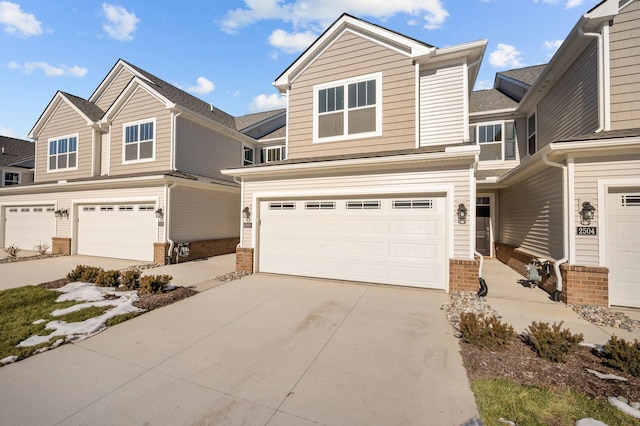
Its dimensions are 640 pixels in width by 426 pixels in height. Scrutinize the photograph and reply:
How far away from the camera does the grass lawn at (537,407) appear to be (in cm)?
256

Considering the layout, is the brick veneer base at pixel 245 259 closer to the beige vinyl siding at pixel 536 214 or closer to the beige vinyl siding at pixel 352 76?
the beige vinyl siding at pixel 352 76

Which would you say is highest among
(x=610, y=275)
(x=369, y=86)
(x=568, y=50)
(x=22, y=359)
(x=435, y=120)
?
(x=568, y=50)

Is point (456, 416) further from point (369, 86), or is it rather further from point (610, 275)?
point (369, 86)

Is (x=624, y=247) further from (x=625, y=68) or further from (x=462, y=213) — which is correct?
(x=625, y=68)

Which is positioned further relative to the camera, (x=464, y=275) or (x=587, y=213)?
(x=464, y=275)

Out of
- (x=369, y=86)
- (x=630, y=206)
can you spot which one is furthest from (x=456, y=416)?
(x=369, y=86)

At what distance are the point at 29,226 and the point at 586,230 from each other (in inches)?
900

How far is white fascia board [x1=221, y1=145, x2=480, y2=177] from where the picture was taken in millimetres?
6447

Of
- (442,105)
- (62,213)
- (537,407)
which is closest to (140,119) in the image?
(62,213)

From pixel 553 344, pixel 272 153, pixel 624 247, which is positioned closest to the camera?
pixel 553 344

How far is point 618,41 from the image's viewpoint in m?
6.72

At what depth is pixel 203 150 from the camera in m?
13.4

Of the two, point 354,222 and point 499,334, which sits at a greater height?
point 354,222

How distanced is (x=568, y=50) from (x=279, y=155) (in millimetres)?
12757
